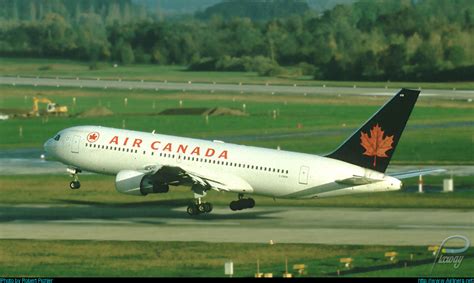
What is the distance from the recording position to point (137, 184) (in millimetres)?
71312

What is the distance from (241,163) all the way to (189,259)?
1501 cm

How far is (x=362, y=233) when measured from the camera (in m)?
63.8

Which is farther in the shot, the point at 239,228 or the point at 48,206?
the point at 48,206

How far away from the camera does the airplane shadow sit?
232ft

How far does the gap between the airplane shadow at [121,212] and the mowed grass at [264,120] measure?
29.3 metres

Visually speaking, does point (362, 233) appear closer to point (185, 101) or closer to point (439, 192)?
point (439, 192)

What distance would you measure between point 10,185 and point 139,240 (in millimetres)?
25652

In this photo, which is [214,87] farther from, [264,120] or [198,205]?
[198,205]

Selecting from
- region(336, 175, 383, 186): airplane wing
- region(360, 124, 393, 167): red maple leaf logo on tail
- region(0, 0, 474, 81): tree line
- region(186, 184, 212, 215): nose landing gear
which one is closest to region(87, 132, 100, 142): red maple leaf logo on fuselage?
region(186, 184, 212, 215): nose landing gear

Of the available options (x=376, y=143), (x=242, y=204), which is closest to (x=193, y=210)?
(x=242, y=204)

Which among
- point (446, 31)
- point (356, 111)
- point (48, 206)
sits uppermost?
point (446, 31)

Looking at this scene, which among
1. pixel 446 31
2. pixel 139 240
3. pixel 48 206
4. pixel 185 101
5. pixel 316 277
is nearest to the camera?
pixel 316 277

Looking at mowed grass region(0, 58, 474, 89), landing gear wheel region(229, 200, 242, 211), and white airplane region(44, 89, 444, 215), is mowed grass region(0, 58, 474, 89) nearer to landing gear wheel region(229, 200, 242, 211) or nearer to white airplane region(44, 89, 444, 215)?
white airplane region(44, 89, 444, 215)

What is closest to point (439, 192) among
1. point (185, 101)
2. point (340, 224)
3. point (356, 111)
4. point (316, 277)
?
point (340, 224)
